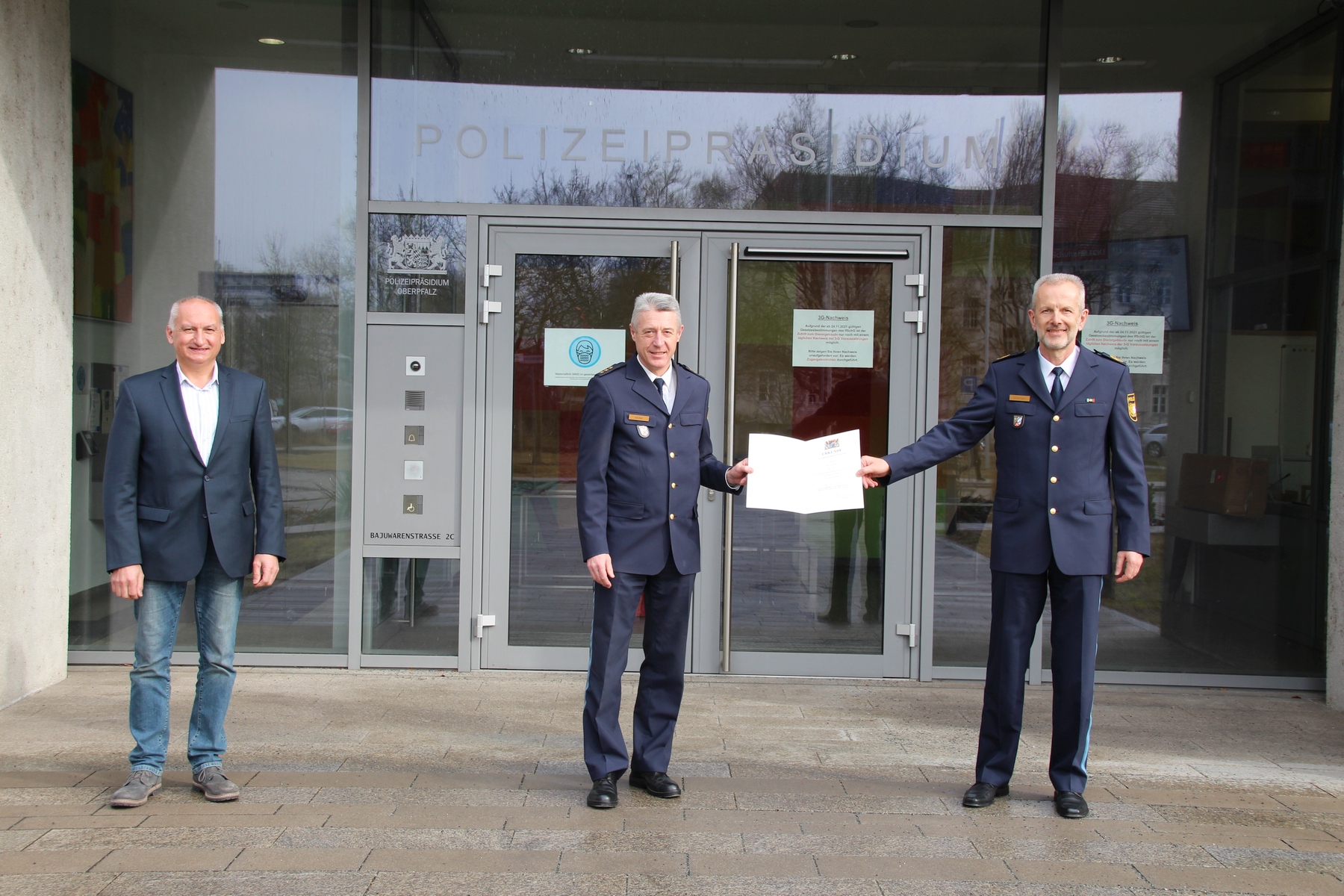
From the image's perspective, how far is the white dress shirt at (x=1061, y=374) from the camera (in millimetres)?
4152

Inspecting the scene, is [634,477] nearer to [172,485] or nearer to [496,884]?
[496,884]

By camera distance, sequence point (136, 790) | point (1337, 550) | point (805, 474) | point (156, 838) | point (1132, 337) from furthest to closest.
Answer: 1. point (1132, 337)
2. point (1337, 550)
3. point (805, 474)
4. point (136, 790)
5. point (156, 838)

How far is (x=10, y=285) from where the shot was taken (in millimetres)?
5379

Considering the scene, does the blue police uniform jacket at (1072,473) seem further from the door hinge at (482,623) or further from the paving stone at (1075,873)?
the door hinge at (482,623)

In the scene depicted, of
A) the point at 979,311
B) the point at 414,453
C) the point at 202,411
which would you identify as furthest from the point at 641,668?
the point at 979,311

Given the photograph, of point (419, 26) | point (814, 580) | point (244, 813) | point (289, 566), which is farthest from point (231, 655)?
point (419, 26)

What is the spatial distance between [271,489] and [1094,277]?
15.1ft

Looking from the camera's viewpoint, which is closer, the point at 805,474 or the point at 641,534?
the point at 641,534

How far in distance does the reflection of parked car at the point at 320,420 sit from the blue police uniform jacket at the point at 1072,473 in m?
3.72

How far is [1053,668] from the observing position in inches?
165

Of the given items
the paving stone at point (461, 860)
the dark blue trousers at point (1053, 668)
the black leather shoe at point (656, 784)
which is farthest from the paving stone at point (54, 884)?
the dark blue trousers at point (1053, 668)

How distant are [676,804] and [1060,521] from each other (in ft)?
5.86

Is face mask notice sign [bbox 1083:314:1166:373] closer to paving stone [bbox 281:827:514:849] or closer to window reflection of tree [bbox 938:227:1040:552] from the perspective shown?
window reflection of tree [bbox 938:227:1040:552]

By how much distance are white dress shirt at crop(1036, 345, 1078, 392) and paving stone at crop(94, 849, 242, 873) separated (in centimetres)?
332
